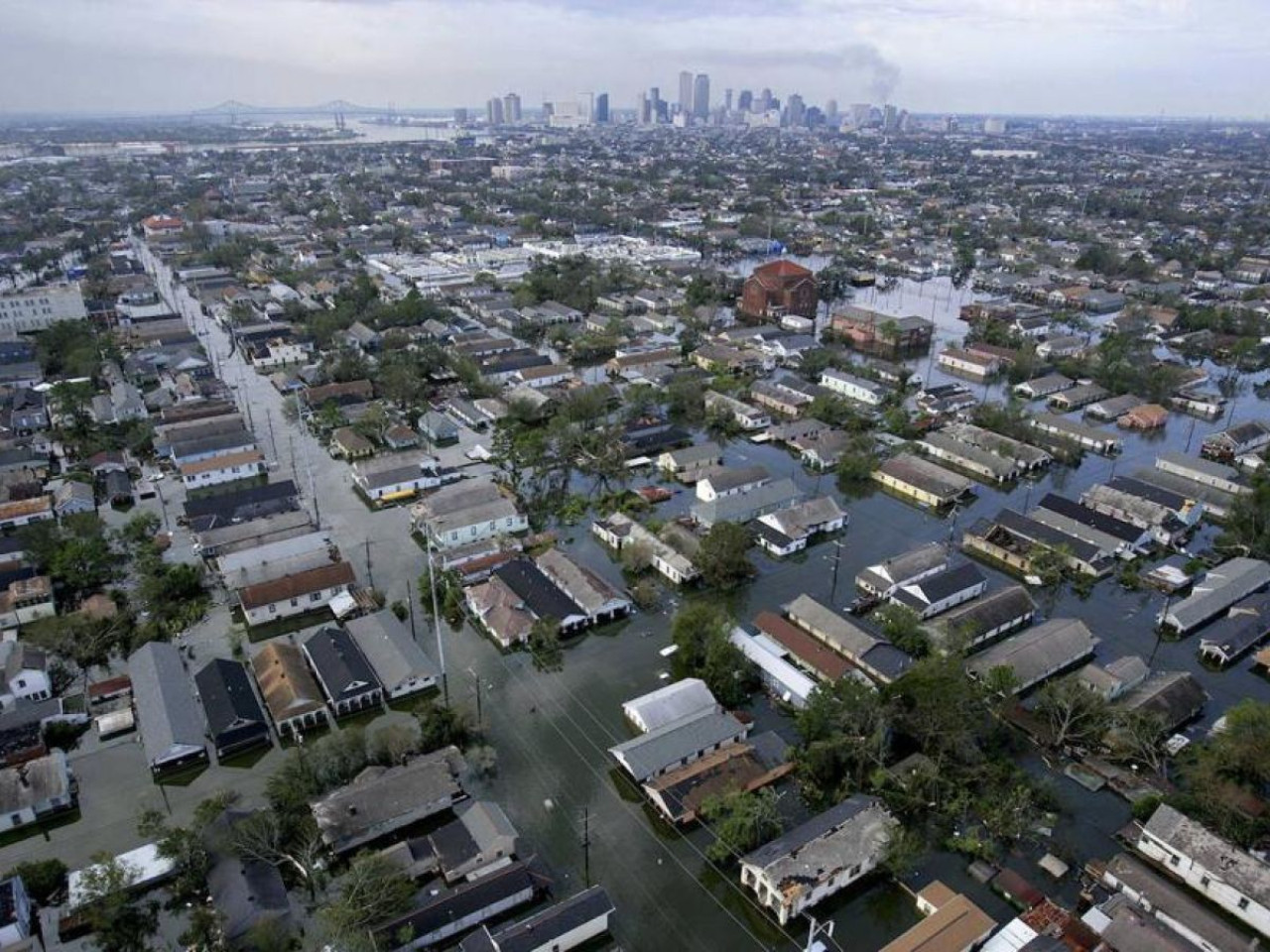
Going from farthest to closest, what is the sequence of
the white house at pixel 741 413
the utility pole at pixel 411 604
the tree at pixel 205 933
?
the white house at pixel 741 413
the utility pole at pixel 411 604
the tree at pixel 205 933

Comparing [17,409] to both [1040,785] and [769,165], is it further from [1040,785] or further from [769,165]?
[769,165]

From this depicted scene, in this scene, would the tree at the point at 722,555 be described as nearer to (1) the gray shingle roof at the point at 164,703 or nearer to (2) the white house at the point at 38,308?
(1) the gray shingle roof at the point at 164,703

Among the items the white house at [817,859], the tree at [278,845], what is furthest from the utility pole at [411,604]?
the white house at [817,859]

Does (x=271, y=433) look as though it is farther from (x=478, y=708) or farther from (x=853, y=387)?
(x=853, y=387)

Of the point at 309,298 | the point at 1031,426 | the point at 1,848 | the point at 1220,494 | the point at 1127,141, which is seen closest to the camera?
the point at 1,848

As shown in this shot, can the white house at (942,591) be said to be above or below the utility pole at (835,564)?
above

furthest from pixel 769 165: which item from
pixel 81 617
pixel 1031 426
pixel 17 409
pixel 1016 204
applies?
pixel 81 617
